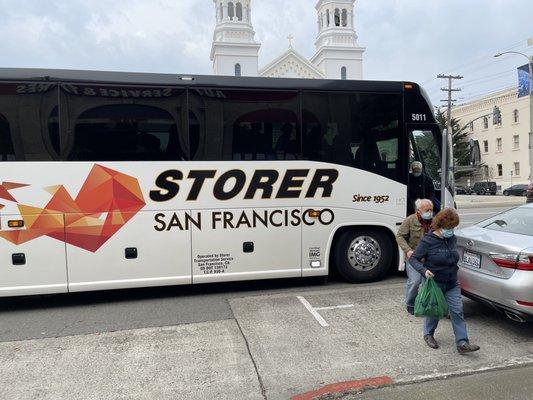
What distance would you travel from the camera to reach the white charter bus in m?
6.01

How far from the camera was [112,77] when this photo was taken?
6176 millimetres

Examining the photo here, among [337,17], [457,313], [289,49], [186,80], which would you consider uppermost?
[337,17]

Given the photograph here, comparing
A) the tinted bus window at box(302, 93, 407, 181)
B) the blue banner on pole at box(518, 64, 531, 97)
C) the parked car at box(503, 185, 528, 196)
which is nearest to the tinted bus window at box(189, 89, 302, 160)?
the tinted bus window at box(302, 93, 407, 181)

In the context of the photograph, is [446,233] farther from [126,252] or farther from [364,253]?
[126,252]

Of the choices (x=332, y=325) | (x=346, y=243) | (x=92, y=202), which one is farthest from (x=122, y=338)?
(x=346, y=243)

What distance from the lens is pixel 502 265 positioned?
4770 mm

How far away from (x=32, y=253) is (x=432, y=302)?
16.3 ft

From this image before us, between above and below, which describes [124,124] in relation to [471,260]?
above

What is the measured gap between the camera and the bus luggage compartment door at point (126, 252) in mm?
6180

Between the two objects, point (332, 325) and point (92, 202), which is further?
point (92, 202)

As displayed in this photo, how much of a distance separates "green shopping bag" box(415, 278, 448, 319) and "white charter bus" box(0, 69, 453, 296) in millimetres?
2582

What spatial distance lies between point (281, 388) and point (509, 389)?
1.90 metres

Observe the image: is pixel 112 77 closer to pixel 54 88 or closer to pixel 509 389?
pixel 54 88

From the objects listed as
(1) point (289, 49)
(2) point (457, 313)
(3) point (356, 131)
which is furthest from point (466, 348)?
(1) point (289, 49)
